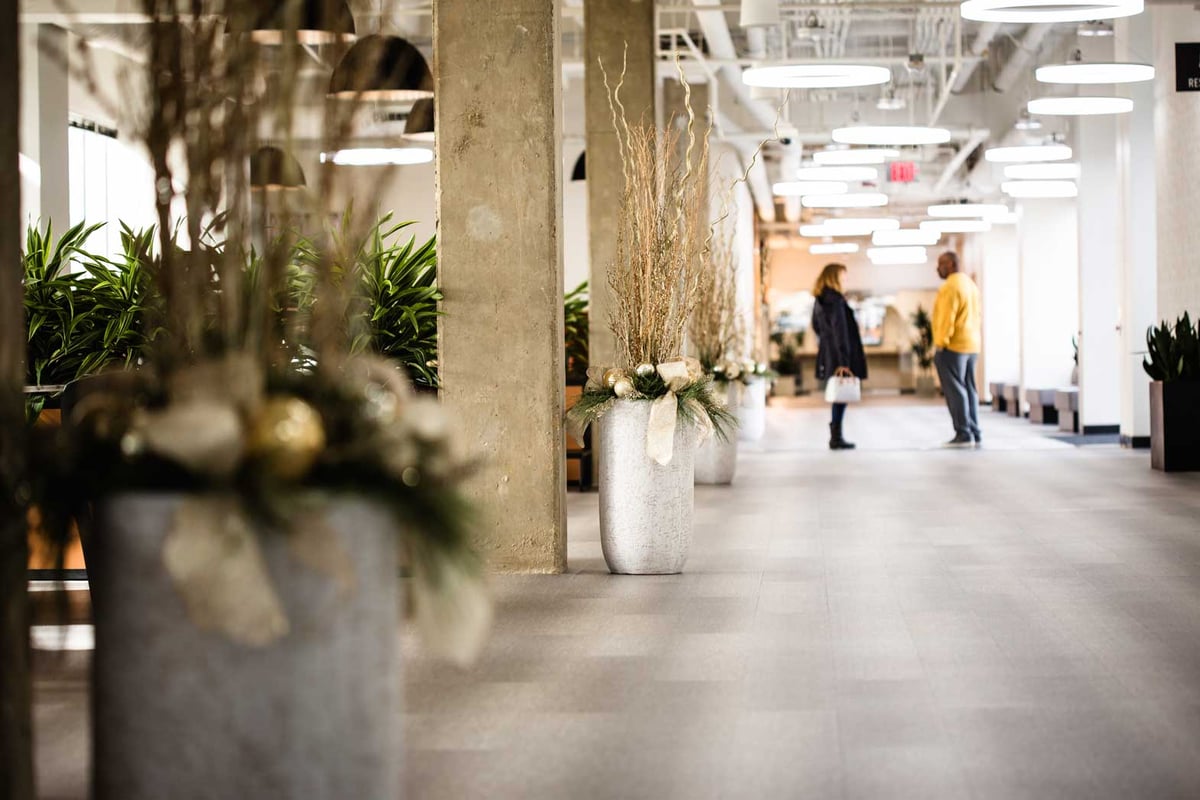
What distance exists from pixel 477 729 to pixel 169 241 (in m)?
1.31

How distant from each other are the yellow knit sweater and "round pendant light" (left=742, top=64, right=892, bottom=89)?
3.17 m

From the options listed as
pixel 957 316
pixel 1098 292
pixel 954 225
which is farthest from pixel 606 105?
pixel 954 225

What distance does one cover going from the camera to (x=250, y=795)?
5.90 ft

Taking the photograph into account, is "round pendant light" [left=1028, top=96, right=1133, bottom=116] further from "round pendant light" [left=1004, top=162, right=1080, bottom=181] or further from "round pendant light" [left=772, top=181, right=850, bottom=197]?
"round pendant light" [left=772, top=181, right=850, bottom=197]

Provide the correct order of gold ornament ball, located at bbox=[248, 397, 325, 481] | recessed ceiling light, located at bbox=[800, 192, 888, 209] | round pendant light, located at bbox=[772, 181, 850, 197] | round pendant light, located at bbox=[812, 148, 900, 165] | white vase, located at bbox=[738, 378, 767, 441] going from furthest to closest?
recessed ceiling light, located at bbox=[800, 192, 888, 209] → round pendant light, located at bbox=[772, 181, 850, 197] → white vase, located at bbox=[738, 378, 767, 441] → round pendant light, located at bbox=[812, 148, 900, 165] → gold ornament ball, located at bbox=[248, 397, 325, 481]

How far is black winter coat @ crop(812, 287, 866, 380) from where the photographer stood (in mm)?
11117

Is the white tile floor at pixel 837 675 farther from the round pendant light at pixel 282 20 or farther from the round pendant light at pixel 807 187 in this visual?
the round pendant light at pixel 807 187

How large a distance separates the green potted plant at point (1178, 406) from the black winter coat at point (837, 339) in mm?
2720

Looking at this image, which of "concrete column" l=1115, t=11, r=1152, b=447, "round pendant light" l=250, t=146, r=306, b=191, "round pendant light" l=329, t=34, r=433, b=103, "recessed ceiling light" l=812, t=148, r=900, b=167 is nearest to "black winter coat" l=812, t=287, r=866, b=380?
"recessed ceiling light" l=812, t=148, r=900, b=167

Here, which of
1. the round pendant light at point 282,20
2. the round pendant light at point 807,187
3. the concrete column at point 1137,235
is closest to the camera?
the round pendant light at point 282,20

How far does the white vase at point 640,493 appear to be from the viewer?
4.97 m

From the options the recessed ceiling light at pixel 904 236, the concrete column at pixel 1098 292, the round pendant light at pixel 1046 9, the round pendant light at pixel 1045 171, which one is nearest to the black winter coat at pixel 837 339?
the round pendant light at pixel 1045 171

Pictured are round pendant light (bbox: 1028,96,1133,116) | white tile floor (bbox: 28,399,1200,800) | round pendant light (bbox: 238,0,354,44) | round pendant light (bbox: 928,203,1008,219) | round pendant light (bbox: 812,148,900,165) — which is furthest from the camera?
round pendant light (bbox: 928,203,1008,219)

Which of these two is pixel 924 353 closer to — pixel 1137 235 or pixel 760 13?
pixel 1137 235
